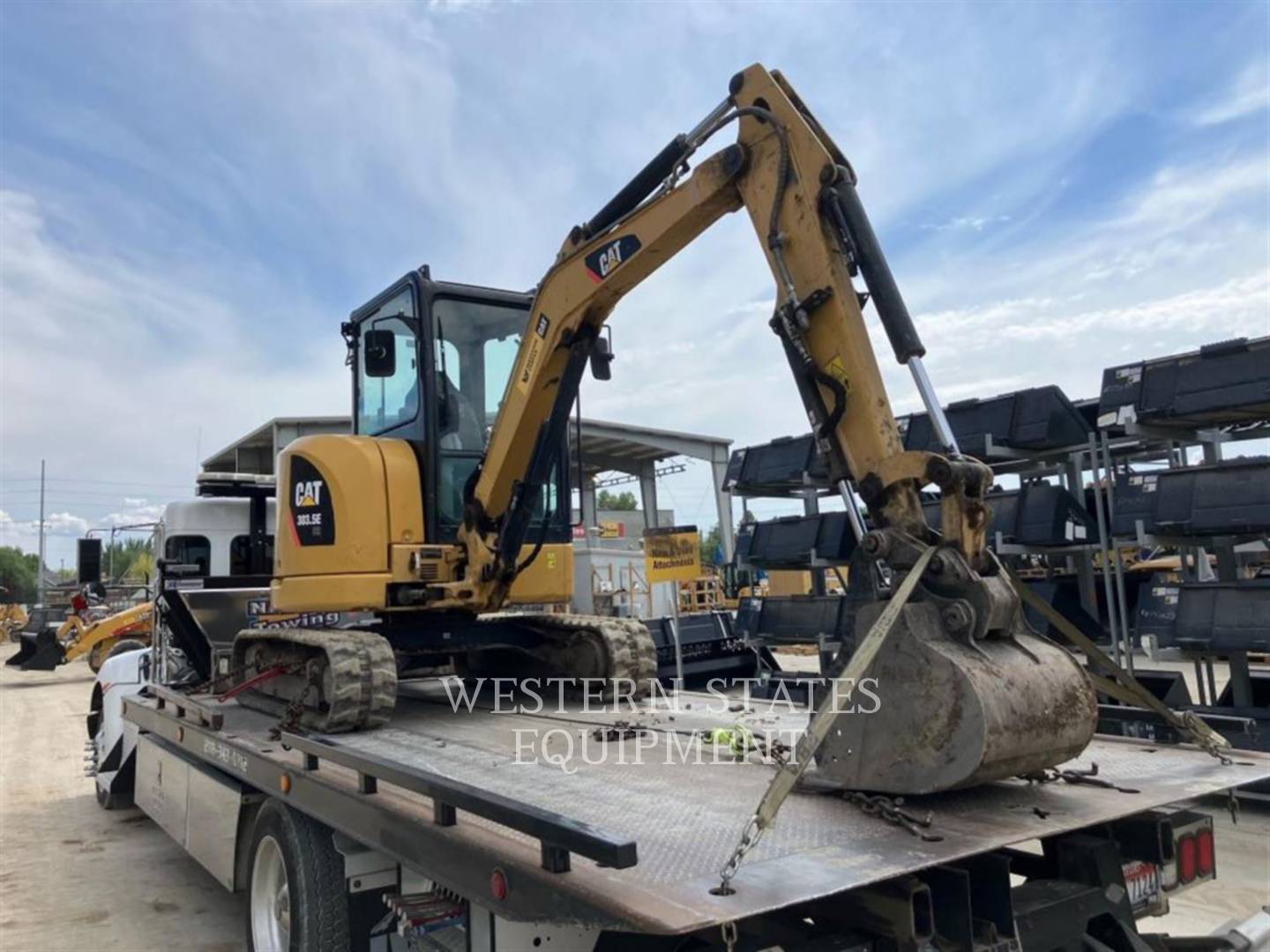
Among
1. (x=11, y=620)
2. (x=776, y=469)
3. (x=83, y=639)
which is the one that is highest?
(x=776, y=469)

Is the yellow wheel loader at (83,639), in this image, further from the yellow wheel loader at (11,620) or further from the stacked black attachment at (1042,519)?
the stacked black attachment at (1042,519)

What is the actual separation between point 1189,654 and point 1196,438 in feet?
5.80

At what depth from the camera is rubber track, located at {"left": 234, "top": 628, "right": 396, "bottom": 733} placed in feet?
17.0

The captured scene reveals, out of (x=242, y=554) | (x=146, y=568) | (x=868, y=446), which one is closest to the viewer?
(x=868, y=446)

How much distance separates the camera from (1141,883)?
3.23 m

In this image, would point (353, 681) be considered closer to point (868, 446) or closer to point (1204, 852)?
point (868, 446)

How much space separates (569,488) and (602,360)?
1.21 m

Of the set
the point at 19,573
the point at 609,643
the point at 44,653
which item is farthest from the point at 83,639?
the point at 19,573

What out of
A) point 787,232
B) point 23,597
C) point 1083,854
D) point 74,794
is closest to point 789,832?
point 1083,854

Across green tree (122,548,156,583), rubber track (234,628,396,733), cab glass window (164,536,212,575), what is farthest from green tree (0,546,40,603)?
rubber track (234,628,396,733)

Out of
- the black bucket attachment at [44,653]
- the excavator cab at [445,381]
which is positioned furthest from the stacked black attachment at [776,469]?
the black bucket attachment at [44,653]

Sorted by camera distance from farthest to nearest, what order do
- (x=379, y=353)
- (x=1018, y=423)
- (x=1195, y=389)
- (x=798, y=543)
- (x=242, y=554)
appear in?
1. (x=798, y=543)
2. (x=242, y=554)
3. (x=1018, y=423)
4. (x=1195, y=389)
5. (x=379, y=353)

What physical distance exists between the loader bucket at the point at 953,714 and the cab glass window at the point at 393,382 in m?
3.73

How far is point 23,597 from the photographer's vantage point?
64312 millimetres
